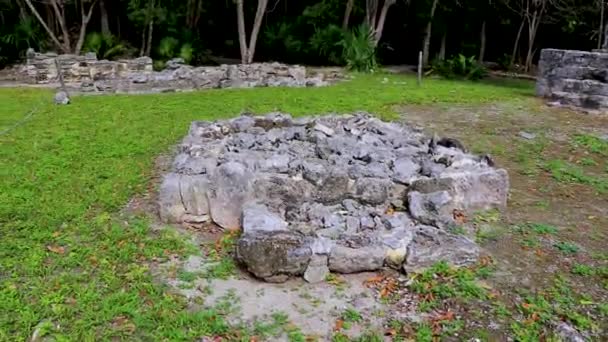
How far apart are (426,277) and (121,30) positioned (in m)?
16.9

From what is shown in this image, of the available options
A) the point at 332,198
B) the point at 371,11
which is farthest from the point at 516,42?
the point at 332,198

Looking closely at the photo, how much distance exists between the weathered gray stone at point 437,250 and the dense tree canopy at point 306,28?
11265 mm

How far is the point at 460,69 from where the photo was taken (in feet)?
47.0

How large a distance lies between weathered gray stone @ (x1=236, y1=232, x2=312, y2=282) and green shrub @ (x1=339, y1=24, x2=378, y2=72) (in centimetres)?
1159

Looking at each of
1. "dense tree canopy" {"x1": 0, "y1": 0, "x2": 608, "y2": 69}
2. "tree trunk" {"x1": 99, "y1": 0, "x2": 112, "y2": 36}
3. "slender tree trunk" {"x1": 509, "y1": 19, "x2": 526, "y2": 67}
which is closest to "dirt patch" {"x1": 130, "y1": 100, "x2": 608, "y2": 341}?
"dense tree canopy" {"x1": 0, "y1": 0, "x2": 608, "y2": 69}

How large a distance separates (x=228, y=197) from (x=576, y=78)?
798 centimetres

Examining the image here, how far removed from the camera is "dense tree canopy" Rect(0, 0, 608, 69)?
49.0 feet

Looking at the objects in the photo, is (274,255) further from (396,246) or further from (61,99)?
(61,99)

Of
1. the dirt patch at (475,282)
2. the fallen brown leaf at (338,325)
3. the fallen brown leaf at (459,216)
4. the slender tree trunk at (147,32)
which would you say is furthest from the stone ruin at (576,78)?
the slender tree trunk at (147,32)

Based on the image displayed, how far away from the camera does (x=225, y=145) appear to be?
5.25 meters

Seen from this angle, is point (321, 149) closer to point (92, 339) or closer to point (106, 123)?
point (92, 339)

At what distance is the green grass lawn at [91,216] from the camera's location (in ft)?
9.43

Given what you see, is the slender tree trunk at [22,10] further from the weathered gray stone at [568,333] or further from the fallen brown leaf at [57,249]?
the weathered gray stone at [568,333]

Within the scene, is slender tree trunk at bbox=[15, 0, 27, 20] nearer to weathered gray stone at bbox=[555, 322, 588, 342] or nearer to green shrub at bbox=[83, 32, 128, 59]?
green shrub at bbox=[83, 32, 128, 59]
